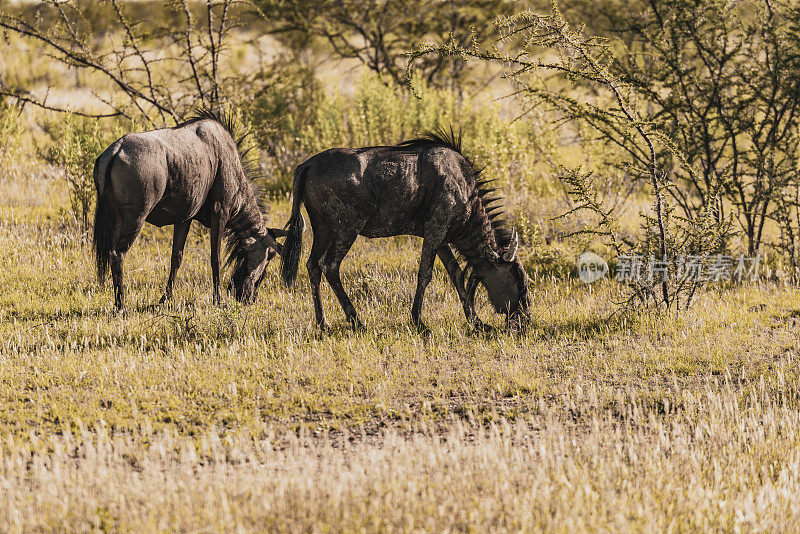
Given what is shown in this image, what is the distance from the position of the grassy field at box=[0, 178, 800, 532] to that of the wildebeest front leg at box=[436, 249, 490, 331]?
0.18 meters

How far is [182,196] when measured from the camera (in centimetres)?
852

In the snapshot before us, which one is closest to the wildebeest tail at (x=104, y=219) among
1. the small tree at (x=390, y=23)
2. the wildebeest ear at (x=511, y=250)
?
the wildebeest ear at (x=511, y=250)

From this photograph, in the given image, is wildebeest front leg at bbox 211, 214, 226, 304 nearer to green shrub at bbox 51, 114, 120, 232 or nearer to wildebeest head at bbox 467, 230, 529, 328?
wildebeest head at bbox 467, 230, 529, 328

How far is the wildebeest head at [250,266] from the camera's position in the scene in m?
9.02

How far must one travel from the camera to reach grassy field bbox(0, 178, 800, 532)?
429cm

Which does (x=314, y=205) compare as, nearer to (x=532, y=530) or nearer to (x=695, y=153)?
(x=532, y=530)

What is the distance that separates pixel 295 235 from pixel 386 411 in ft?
8.33

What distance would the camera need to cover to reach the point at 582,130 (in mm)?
12242

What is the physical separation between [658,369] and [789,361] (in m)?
1.29

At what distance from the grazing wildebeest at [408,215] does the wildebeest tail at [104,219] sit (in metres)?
1.91

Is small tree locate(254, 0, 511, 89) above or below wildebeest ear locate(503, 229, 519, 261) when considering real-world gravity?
above

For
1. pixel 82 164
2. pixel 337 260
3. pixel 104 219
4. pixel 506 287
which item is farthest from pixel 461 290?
pixel 82 164

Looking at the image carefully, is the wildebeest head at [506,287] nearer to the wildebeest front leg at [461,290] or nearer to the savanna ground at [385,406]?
the wildebeest front leg at [461,290]

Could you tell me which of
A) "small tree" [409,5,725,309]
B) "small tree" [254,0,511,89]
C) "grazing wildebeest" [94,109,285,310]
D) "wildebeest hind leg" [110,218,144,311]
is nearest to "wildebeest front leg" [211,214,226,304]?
"grazing wildebeest" [94,109,285,310]
